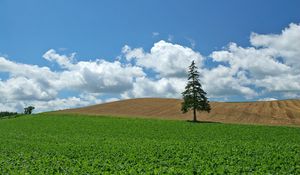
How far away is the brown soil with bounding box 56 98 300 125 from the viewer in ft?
233

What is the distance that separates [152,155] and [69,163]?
579cm

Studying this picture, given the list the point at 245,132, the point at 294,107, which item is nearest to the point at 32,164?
the point at 245,132

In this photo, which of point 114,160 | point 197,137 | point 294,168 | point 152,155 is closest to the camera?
point 294,168

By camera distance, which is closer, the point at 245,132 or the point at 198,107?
the point at 245,132

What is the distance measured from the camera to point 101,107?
314 ft

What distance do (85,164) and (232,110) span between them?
6391 centimetres

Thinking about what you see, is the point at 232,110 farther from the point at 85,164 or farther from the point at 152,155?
the point at 85,164

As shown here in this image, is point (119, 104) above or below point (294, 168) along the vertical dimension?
above

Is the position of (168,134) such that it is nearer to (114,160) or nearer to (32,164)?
(114,160)

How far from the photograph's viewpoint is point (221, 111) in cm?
8100

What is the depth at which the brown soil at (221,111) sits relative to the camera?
233ft

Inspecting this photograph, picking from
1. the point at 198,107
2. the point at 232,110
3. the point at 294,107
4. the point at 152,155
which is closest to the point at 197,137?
the point at 152,155

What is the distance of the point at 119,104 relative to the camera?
9775 cm

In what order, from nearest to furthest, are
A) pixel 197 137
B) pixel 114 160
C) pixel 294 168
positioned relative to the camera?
pixel 294 168 < pixel 114 160 < pixel 197 137
